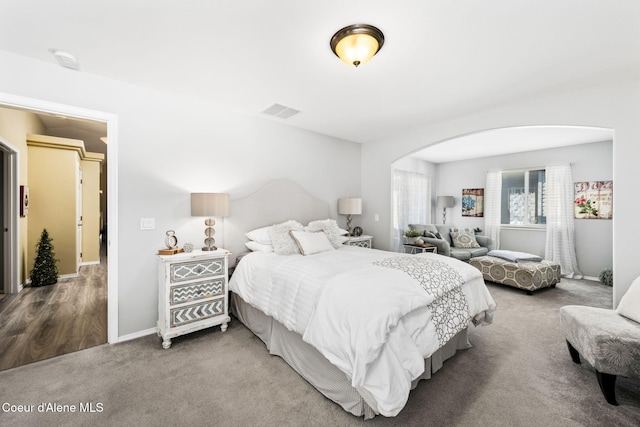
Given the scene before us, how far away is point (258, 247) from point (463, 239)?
177 inches

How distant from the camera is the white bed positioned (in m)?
1.53

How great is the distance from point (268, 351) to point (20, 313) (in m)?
3.23

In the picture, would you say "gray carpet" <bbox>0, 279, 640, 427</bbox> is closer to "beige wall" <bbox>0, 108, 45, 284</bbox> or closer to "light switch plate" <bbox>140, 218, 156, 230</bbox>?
"light switch plate" <bbox>140, 218, 156, 230</bbox>

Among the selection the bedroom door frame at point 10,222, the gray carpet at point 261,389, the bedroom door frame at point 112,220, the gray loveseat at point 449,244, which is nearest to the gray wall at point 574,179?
the gray loveseat at point 449,244

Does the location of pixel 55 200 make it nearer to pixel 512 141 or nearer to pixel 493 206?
pixel 512 141

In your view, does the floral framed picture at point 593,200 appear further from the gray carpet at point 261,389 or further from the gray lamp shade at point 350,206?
the gray lamp shade at point 350,206

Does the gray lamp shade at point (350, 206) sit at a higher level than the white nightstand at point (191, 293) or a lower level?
higher

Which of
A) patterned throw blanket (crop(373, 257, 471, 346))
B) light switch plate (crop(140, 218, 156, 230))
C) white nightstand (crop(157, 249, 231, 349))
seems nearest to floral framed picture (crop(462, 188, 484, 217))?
patterned throw blanket (crop(373, 257, 471, 346))

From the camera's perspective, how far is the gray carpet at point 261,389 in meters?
1.70

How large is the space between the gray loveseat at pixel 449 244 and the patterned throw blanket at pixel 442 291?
303 cm

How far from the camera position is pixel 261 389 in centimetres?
198

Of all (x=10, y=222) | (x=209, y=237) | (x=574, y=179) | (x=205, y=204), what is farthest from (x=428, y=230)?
(x=10, y=222)

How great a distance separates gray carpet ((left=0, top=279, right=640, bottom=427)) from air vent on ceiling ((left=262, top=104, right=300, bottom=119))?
264 centimetres

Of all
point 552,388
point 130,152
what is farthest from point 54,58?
point 552,388
